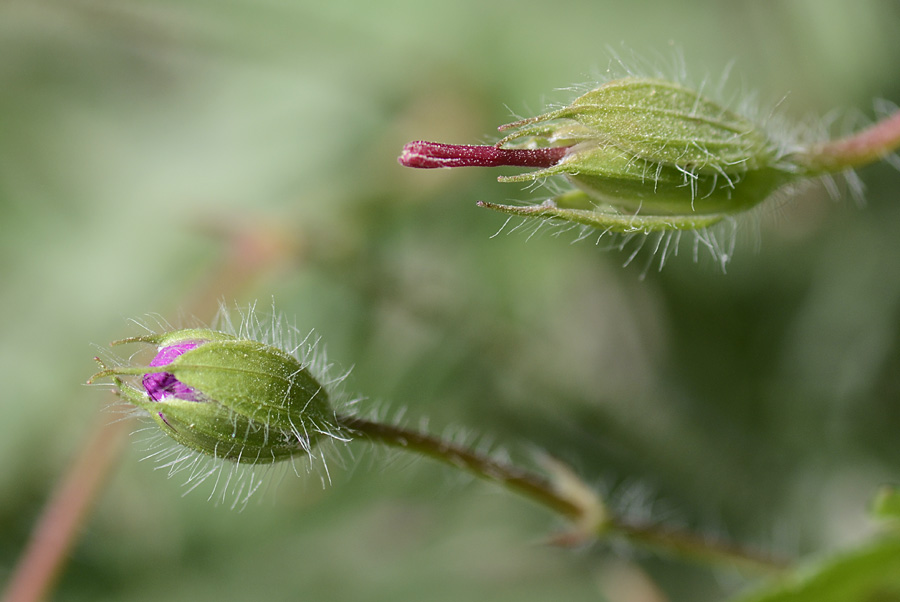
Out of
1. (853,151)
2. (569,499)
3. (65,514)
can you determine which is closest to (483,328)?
(569,499)

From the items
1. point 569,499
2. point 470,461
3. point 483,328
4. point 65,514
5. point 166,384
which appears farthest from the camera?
point 483,328

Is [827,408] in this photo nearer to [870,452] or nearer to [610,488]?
[870,452]

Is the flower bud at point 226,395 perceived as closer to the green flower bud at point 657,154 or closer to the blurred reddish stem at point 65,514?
the green flower bud at point 657,154

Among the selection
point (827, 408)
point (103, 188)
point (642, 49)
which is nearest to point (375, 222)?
point (642, 49)

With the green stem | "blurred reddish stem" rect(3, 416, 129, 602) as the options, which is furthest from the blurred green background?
the green stem

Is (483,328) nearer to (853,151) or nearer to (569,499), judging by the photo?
(569,499)

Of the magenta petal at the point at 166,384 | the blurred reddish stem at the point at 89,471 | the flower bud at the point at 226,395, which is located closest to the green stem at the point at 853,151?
→ the flower bud at the point at 226,395

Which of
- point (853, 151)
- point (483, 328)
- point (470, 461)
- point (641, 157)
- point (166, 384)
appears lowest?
point (166, 384)
